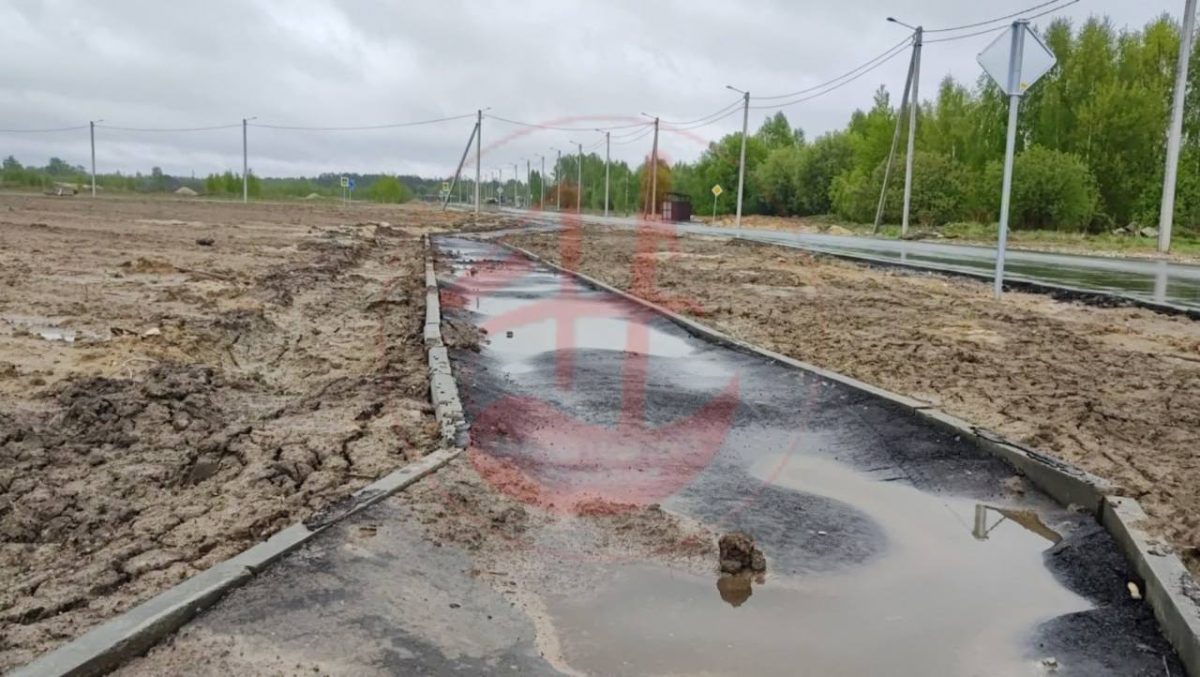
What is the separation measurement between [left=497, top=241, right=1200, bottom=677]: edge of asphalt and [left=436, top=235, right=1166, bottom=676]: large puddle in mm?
134

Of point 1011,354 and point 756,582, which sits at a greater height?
point 1011,354

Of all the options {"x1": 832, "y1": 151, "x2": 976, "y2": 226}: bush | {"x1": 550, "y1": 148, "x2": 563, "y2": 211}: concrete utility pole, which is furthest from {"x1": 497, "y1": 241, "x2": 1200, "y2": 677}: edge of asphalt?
{"x1": 550, "y1": 148, "x2": 563, "y2": 211}: concrete utility pole

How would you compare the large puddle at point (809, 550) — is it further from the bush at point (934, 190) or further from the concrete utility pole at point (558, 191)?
the concrete utility pole at point (558, 191)

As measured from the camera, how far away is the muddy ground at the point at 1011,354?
219 inches

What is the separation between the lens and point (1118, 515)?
4367 millimetres

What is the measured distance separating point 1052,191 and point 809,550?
50678 millimetres

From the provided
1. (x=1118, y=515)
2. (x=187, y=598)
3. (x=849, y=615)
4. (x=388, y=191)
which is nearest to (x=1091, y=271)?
(x=1118, y=515)

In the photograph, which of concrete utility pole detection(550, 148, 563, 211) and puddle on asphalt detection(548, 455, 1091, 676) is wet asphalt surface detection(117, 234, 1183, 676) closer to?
puddle on asphalt detection(548, 455, 1091, 676)

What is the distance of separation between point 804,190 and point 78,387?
74.5m

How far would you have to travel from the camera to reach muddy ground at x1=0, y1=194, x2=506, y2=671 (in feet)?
12.1

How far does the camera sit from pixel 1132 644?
11.1 ft

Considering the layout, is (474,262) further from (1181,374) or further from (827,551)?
(827,551)

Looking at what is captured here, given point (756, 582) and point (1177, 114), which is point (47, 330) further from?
point (1177, 114)

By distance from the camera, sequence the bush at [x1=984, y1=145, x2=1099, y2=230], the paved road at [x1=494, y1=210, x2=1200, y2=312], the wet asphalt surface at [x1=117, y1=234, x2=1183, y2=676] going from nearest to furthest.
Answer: the wet asphalt surface at [x1=117, y1=234, x2=1183, y2=676], the paved road at [x1=494, y1=210, x2=1200, y2=312], the bush at [x1=984, y1=145, x2=1099, y2=230]
